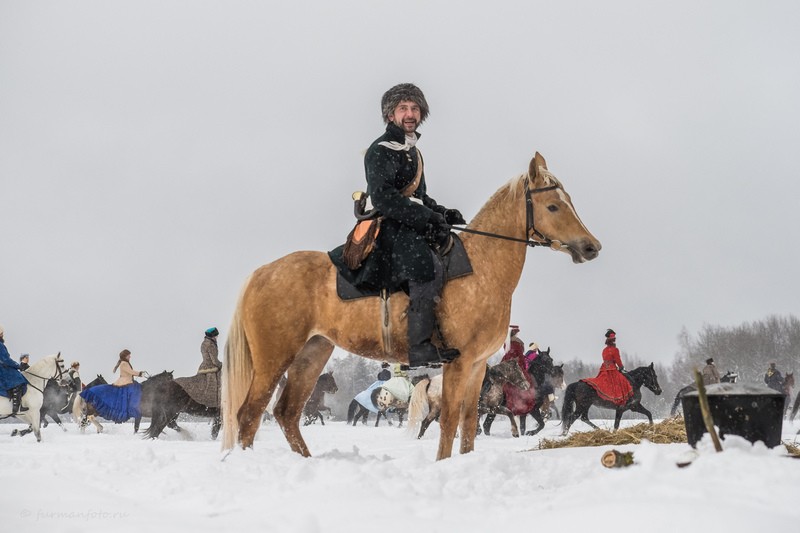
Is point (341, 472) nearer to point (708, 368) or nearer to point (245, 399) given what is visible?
point (245, 399)

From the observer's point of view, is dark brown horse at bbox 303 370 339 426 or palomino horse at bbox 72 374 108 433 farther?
dark brown horse at bbox 303 370 339 426

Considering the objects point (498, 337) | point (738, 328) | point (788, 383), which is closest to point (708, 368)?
point (788, 383)

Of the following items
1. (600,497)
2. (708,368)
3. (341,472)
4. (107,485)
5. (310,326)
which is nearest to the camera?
(600,497)

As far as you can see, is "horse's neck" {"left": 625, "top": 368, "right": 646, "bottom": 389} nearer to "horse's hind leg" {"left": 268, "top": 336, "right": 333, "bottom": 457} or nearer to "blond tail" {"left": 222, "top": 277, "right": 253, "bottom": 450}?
"horse's hind leg" {"left": 268, "top": 336, "right": 333, "bottom": 457}

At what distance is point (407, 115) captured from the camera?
4.95m

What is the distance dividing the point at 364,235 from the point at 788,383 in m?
25.3

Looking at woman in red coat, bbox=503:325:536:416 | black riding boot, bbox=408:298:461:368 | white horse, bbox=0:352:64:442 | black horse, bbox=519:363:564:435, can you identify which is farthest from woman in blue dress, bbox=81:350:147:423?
black riding boot, bbox=408:298:461:368

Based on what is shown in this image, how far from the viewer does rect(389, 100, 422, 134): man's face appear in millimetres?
4949

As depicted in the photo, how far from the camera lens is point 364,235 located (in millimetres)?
4750

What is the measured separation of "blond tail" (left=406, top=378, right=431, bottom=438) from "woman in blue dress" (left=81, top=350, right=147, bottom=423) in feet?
21.8

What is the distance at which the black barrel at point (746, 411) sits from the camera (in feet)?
9.78

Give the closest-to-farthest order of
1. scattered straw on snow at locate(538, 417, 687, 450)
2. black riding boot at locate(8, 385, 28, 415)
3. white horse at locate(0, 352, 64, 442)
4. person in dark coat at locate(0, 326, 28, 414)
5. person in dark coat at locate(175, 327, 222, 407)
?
scattered straw on snow at locate(538, 417, 687, 450) < person in dark coat at locate(0, 326, 28, 414) < white horse at locate(0, 352, 64, 442) < black riding boot at locate(8, 385, 28, 415) < person in dark coat at locate(175, 327, 222, 407)

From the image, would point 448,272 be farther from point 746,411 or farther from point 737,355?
point 737,355

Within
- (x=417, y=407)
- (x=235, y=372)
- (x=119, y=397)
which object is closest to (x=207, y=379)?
(x=119, y=397)
